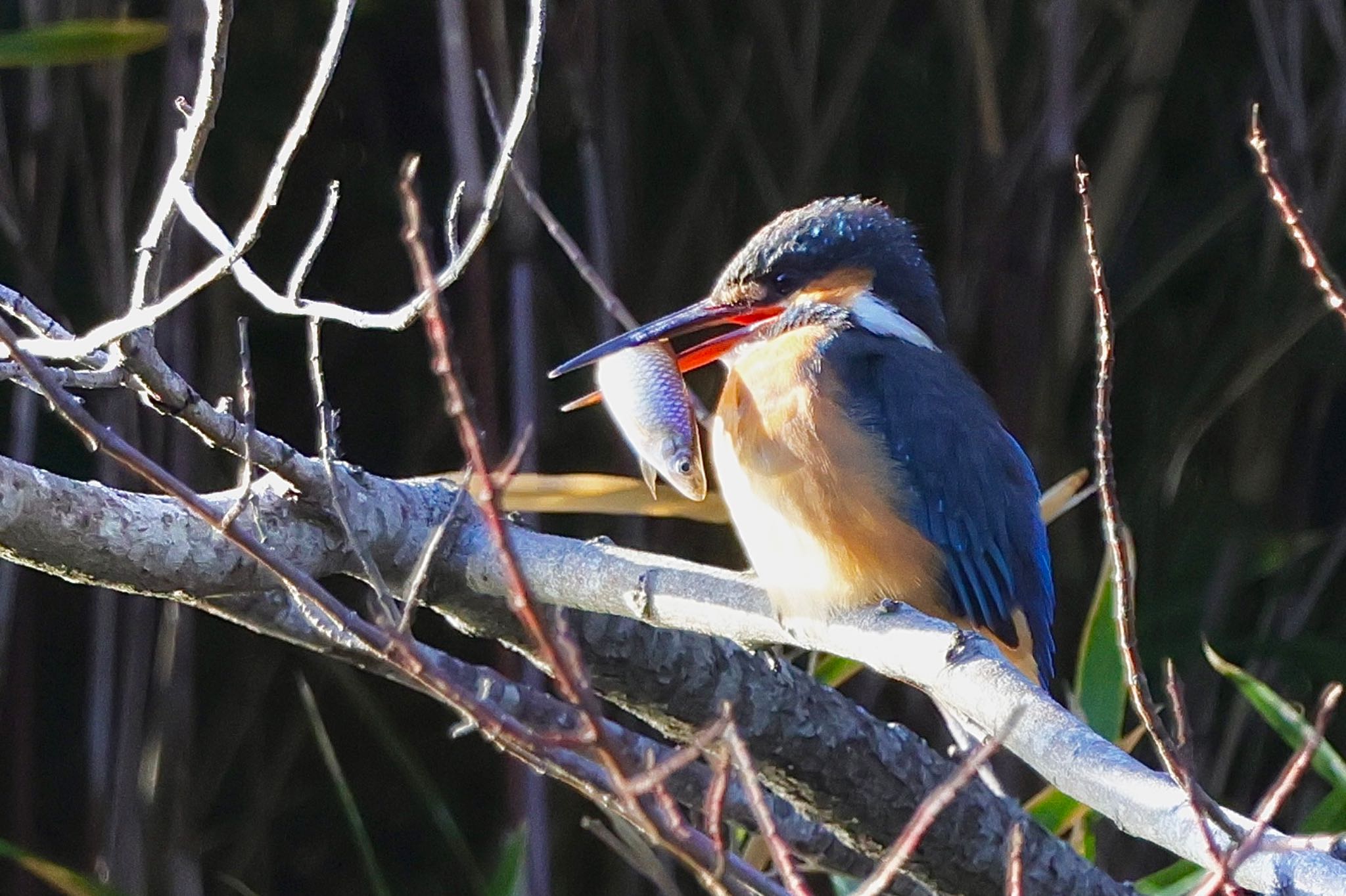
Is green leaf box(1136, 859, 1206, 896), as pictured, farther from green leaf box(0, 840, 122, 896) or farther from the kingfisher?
green leaf box(0, 840, 122, 896)

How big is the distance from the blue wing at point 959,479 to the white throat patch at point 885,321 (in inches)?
1.9

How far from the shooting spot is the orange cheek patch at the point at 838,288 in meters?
1.79

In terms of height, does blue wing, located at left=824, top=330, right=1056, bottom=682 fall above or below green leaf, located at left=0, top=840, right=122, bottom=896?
above

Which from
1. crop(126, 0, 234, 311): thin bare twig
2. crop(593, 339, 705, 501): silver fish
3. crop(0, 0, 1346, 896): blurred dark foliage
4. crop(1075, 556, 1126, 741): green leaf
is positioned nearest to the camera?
crop(126, 0, 234, 311): thin bare twig

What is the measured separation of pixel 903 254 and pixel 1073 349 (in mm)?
739

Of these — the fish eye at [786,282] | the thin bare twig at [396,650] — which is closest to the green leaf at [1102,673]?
the fish eye at [786,282]

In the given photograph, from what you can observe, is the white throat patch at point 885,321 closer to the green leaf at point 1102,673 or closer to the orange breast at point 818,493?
the orange breast at point 818,493

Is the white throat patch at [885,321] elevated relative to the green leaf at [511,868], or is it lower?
elevated

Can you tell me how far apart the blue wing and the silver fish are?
21 centimetres

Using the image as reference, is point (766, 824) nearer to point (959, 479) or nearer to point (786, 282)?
point (959, 479)

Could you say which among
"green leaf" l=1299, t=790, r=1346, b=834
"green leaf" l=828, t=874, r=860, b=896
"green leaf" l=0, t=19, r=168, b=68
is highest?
"green leaf" l=0, t=19, r=168, b=68

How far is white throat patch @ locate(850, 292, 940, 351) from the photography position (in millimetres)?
1772

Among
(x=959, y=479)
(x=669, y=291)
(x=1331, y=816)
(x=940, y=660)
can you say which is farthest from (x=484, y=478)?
(x=669, y=291)

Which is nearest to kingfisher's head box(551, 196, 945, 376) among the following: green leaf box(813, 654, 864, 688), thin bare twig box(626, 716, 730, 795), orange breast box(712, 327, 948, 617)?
orange breast box(712, 327, 948, 617)
